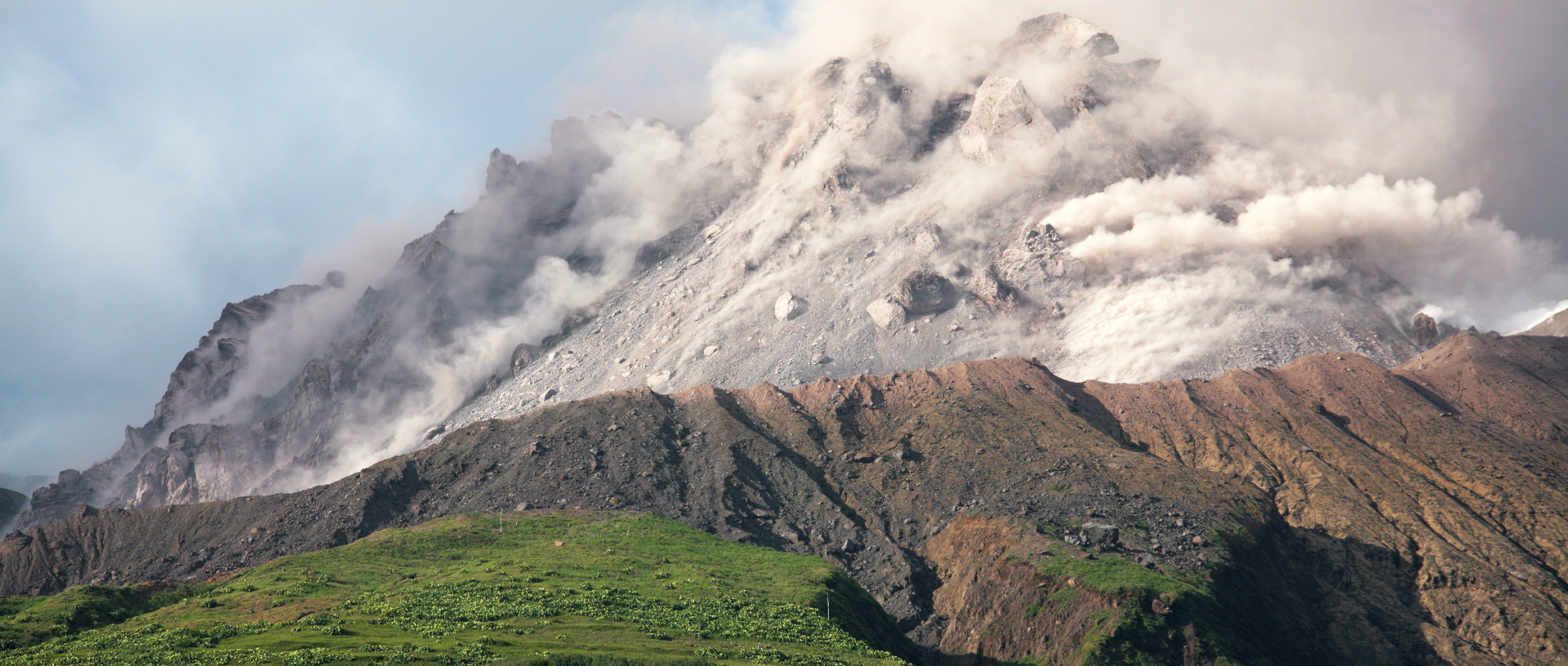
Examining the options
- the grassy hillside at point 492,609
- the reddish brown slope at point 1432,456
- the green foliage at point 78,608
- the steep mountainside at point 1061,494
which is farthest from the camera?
the reddish brown slope at point 1432,456

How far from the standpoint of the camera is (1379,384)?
487 ft

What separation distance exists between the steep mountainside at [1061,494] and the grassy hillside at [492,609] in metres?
16.6

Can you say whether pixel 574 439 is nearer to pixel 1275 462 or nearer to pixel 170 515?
pixel 170 515

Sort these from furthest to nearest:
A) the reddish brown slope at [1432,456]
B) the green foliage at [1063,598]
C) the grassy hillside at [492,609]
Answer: the reddish brown slope at [1432,456] < the green foliage at [1063,598] < the grassy hillside at [492,609]

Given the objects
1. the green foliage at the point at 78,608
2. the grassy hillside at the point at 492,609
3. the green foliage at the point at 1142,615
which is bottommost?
the green foliage at the point at 1142,615

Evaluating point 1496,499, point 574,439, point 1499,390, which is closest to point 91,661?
point 574,439

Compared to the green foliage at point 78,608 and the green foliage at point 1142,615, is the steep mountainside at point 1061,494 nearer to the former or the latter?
the green foliage at point 1142,615

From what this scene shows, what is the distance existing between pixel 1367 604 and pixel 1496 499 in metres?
32.2

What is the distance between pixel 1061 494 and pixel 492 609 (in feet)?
246

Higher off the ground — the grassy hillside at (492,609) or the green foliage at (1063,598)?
the grassy hillside at (492,609)

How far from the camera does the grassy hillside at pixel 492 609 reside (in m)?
52.8

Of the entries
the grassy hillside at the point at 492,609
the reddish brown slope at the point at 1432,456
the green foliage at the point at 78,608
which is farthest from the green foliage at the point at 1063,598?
the green foliage at the point at 78,608

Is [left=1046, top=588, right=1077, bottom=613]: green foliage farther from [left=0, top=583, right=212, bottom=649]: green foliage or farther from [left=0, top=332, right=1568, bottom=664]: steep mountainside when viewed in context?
[left=0, top=583, right=212, bottom=649]: green foliage

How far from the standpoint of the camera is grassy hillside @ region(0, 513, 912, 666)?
52.8 m
